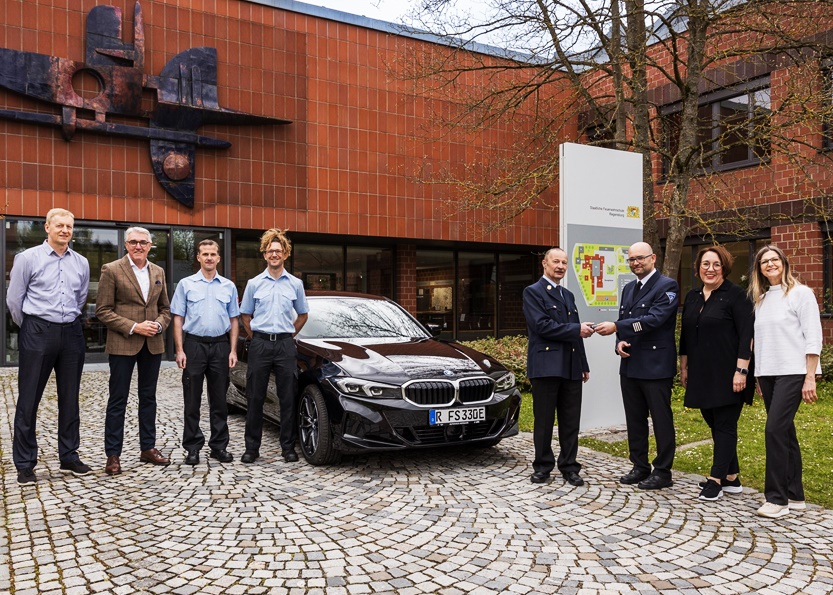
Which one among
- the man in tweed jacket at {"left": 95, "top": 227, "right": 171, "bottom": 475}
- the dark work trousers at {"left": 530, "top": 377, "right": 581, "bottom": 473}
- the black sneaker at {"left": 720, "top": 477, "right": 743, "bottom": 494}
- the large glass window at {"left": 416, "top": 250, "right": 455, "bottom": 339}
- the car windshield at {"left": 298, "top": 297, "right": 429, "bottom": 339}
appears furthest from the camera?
the large glass window at {"left": 416, "top": 250, "right": 455, "bottom": 339}

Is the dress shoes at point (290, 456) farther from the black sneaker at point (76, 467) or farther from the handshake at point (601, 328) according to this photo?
the handshake at point (601, 328)

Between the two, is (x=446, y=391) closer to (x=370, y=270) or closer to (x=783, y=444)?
(x=783, y=444)

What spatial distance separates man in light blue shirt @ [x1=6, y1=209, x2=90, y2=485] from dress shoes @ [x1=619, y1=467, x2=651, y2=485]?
14.3ft

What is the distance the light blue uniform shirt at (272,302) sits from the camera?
5.96m

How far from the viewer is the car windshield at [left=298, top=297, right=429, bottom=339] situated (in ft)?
22.0

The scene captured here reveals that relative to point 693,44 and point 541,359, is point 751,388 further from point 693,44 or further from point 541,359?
point 693,44

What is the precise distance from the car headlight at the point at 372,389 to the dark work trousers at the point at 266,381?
2.27 ft

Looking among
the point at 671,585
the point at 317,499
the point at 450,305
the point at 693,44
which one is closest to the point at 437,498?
the point at 317,499

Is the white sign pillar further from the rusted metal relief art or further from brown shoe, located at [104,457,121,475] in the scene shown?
the rusted metal relief art

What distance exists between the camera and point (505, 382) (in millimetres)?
6012

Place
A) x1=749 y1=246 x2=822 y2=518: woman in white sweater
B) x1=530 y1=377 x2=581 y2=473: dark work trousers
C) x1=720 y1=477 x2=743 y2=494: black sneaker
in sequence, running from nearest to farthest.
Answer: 1. x1=749 y1=246 x2=822 y2=518: woman in white sweater
2. x1=720 y1=477 x2=743 y2=494: black sneaker
3. x1=530 y1=377 x2=581 y2=473: dark work trousers

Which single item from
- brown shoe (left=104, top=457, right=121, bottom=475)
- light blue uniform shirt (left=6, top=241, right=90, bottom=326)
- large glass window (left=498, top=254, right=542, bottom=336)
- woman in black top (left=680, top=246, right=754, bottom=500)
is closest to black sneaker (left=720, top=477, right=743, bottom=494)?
woman in black top (left=680, top=246, right=754, bottom=500)

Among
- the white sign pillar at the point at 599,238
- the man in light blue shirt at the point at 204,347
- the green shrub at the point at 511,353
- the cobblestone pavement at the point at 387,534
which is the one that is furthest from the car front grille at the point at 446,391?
the green shrub at the point at 511,353

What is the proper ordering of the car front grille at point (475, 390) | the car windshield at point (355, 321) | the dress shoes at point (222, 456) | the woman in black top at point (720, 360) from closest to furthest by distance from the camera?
the woman in black top at point (720, 360) < the car front grille at point (475, 390) < the dress shoes at point (222, 456) < the car windshield at point (355, 321)
